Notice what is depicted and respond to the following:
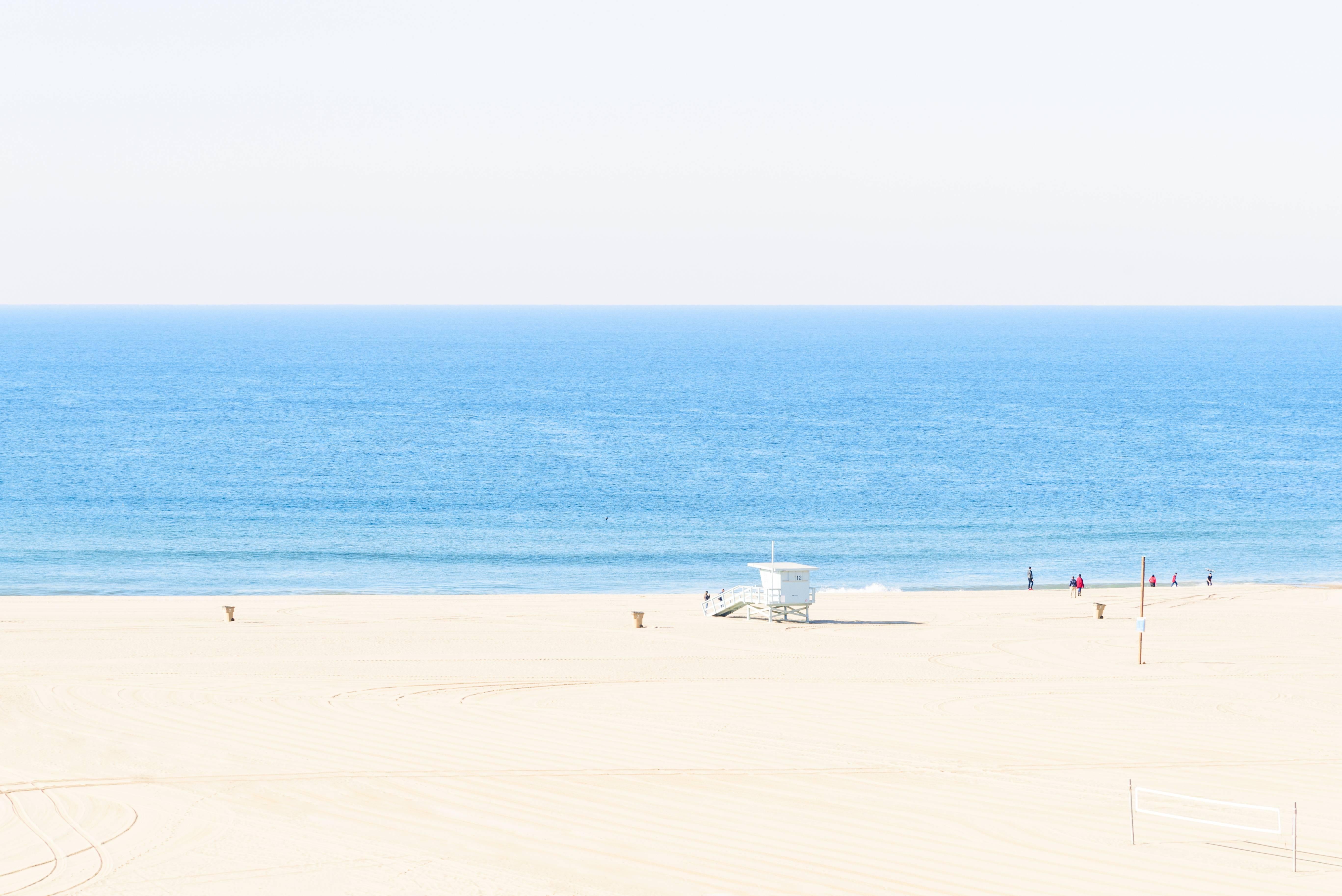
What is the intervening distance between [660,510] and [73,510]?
30039 millimetres

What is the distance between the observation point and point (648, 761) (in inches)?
802

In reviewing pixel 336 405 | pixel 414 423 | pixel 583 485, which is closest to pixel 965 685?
pixel 583 485

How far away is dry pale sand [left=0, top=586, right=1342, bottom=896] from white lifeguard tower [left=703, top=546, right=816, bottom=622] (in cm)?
367

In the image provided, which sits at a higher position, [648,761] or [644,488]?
[648,761]

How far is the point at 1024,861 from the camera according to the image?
15773mm

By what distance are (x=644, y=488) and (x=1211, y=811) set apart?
192ft

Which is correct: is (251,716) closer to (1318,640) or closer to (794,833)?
(794,833)

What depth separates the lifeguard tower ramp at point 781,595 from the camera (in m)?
39.1

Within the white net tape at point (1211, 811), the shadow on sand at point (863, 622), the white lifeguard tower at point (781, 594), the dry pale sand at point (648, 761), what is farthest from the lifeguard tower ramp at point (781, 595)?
the white net tape at point (1211, 811)

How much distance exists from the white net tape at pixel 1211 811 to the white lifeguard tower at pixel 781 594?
20.2m

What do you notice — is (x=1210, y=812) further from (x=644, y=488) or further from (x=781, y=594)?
(x=644, y=488)

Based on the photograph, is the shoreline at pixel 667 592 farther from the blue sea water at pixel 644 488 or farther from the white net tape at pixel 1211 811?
the white net tape at pixel 1211 811

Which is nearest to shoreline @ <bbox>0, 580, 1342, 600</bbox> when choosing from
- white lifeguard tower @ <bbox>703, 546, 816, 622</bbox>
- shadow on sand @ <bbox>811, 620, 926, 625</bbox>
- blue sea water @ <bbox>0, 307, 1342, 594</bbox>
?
blue sea water @ <bbox>0, 307, 1342, 594</bbox>

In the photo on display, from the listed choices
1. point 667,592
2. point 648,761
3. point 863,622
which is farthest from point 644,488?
point 648,761
